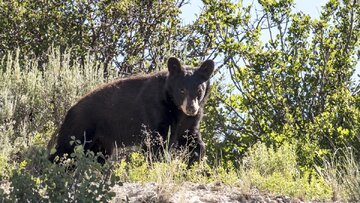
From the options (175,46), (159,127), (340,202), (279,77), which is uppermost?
(175,46)

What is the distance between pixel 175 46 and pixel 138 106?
22.7 ft

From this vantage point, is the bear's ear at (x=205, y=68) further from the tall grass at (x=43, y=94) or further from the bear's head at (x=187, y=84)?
the tall grass at (x=43, y=94)

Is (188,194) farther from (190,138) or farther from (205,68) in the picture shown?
(205,68)

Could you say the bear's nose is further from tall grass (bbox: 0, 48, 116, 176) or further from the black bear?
tall grass (bbox: 0, 48, 116, 176)

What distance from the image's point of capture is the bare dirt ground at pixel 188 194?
23.7 feet

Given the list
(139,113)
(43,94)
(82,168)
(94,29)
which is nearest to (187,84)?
(139,113)

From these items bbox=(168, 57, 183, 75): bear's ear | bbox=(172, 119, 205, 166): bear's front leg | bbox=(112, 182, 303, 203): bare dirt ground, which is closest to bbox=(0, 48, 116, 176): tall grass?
bbox=(168, 57, 183, 75): bear's ear

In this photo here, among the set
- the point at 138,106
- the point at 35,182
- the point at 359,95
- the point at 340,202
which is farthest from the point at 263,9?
the point at 35,182

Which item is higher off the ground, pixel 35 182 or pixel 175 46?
pixel 175 46

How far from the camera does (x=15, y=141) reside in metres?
12.2

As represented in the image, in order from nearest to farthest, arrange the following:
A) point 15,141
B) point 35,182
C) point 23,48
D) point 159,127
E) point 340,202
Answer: point 35,182
point 340,202
point 159,127
point 15,141
point 23,48

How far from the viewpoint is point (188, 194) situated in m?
7.48

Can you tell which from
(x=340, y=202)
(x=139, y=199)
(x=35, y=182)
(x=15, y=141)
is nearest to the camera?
(x=35, y=182)

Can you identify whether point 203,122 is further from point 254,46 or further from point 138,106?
point 138,106
